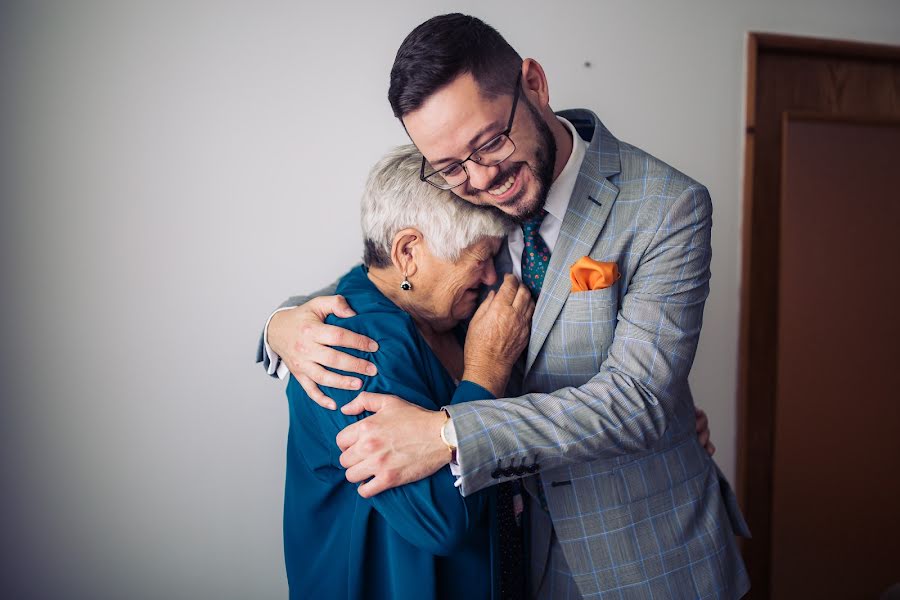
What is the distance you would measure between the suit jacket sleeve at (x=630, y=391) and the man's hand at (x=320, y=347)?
217 mm

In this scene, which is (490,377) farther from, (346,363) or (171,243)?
(171,243)

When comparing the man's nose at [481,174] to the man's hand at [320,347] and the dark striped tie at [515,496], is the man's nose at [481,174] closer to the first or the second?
the dark striped tie at [515,496]

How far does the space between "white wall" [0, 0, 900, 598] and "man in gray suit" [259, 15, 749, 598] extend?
0.56 meters

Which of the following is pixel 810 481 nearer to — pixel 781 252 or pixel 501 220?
pixel 781 252

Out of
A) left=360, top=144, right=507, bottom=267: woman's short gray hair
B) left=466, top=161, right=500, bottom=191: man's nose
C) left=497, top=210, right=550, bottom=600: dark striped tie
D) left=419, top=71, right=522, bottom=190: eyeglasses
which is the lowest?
left=497, top=210, right=550, bottom=600: dark striped tie

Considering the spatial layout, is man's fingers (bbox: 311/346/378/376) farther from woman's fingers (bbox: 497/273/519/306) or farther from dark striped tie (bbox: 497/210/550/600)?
dark striped tie (bbox: 497/210/550/600)

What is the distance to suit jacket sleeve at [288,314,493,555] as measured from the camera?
43.5 inches

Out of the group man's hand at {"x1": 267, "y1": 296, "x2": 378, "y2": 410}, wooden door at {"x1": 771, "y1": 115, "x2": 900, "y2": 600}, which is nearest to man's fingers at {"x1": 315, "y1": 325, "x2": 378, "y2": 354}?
man's hand at {"x1": 267, "y1": 296, "x2": 378, "y2": 410}

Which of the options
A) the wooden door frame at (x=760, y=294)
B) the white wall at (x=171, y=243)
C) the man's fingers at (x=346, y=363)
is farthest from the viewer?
the wooden door frame at (x=760, y=294)

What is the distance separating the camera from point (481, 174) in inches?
48.2

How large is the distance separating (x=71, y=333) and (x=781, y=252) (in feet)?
7.98

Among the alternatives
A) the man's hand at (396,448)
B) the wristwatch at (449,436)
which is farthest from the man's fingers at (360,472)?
the wristwatch at (449,436)

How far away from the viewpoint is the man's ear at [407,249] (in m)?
1.31

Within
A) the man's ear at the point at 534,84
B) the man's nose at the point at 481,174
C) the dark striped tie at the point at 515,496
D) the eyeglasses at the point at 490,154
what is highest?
the man's ear at the point at 534,84
